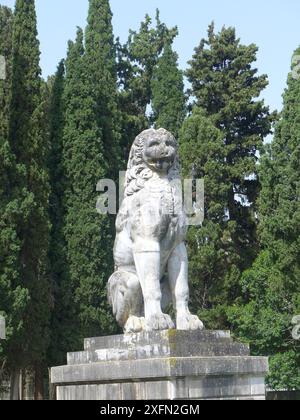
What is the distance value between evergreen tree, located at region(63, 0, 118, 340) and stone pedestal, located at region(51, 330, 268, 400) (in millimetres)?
13869

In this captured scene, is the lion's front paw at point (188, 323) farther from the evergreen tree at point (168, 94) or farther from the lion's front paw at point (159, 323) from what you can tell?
the evergreen tree at point (168, 94)

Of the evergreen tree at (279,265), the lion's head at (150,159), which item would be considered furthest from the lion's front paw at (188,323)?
the evergreen tree at (279,265)

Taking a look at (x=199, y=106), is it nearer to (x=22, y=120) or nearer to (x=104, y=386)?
(x=22, y=120)

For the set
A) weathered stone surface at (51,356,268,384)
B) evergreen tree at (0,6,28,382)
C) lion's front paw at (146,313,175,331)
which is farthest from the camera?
evergreen tree at (0,6,28,382)

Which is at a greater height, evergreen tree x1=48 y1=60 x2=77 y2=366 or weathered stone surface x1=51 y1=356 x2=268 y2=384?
evergreen tree x1=48 y1=60 x2=77 y2=366

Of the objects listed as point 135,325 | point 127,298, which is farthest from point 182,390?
point 127,298

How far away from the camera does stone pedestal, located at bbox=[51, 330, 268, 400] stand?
304 inches

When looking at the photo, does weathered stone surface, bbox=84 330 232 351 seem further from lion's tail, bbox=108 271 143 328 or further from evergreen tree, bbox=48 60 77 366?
evergreen tree, bbox=48 60 77 366

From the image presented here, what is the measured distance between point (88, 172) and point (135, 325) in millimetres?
15590

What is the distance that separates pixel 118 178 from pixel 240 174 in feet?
12.3

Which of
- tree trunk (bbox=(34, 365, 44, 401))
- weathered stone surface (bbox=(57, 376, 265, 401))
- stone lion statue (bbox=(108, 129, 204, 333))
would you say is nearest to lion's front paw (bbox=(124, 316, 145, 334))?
stone lion statue (bbox=(108, 129, 204, 333))

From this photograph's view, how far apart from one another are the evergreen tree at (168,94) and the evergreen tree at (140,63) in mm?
687

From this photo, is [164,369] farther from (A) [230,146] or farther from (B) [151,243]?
(A) [230,146]

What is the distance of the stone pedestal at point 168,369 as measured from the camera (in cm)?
771
